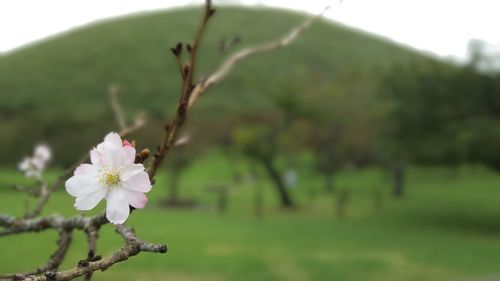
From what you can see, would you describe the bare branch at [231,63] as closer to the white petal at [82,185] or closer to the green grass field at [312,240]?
the white petal at [82,185]

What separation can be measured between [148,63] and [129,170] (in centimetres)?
5146

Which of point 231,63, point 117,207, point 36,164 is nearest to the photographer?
point 117,207

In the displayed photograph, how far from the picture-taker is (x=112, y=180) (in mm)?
689

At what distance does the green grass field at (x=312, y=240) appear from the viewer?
10867 millimetres

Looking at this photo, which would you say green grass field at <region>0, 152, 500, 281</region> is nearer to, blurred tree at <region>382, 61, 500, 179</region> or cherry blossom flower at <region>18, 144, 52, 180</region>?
blurred tree at <region>382, 61, 500, 179</region>

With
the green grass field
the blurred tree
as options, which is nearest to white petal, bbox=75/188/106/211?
the green grass field

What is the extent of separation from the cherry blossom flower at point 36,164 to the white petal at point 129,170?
2.80 feet

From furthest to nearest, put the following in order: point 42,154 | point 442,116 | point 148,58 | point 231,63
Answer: point 148,58
point 442,116
point 42,154
point 231,63

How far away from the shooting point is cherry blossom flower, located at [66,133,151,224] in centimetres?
66

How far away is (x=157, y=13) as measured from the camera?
205ft

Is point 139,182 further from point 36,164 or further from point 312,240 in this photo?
point 312,240

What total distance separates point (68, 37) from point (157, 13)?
38.8ft

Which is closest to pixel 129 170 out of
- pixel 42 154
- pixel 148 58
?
pixel 42 154

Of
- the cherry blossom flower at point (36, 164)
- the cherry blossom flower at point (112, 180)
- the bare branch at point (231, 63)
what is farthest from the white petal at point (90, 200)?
the cherry blossom flower at point (36, 164)
